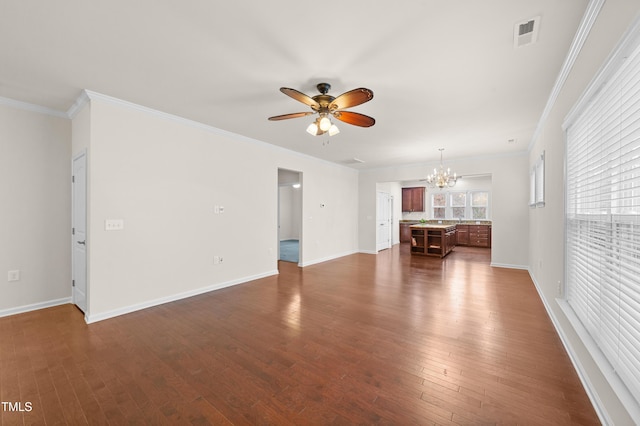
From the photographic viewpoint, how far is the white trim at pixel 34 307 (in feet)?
10.9

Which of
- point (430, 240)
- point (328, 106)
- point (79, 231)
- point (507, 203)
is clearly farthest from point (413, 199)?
point (79, 231)

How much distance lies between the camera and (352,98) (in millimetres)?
2459

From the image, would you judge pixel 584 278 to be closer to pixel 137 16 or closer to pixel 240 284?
pixel 137 16

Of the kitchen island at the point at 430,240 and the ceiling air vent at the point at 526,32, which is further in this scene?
the kitchen island at the point at 430,240

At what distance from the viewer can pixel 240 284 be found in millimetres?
4691

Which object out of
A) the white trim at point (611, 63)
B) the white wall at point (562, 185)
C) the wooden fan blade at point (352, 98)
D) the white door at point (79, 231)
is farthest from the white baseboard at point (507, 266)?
the white door at point (79, 231)

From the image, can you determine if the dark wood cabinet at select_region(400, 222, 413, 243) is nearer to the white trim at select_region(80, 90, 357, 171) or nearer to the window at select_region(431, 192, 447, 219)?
the window at select_region(431, 192, 447, 219)

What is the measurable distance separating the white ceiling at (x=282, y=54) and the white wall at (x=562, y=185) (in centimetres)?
25

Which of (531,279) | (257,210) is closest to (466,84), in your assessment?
(257,210)

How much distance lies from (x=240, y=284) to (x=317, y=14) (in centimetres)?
413

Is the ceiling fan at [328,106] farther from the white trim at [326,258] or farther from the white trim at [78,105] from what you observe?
the white trim at [326,258]

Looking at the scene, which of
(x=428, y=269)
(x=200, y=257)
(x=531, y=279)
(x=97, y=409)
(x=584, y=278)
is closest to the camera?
(x=97, y=409)

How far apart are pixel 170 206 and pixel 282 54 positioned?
2708 millimetres

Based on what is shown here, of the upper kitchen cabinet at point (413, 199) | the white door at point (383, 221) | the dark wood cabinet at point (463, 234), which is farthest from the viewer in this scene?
the upper kitchen cabinet at point (413, 199)
